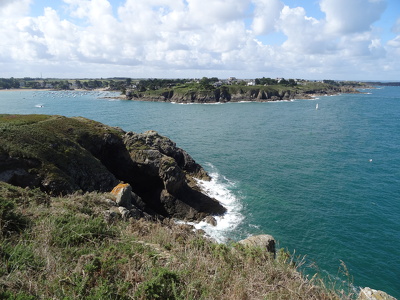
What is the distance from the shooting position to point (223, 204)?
31344 mm

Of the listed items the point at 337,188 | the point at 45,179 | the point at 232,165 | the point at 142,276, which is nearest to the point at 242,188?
the point at 232,165

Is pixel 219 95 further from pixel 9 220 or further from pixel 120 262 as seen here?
pixel 120 262

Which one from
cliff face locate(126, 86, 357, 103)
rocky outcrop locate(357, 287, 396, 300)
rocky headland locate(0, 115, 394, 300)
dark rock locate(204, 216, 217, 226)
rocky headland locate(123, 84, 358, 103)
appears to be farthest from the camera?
rocky headland locate(123, 84, 358, 103)

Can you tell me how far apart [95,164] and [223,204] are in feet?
49.8

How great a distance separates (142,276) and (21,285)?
2.54m

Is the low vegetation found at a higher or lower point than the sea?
higher

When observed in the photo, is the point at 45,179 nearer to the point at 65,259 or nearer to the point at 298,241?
the point at 65,259

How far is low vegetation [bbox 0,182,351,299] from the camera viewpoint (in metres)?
5.68

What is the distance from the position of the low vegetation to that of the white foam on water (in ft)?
53.4

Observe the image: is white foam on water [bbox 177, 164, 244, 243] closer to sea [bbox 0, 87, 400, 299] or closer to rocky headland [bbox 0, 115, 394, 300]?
sea [bbox 0, 87, 400, 299]

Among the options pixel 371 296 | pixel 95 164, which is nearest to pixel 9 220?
pixel 371 296

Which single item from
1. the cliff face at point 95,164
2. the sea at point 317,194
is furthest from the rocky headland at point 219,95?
the cliff face at point 95,164

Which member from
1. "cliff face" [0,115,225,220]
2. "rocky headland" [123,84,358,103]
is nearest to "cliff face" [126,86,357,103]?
"rocky headland" [123,84,358,103]

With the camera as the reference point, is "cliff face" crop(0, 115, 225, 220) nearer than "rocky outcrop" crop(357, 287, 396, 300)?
No
